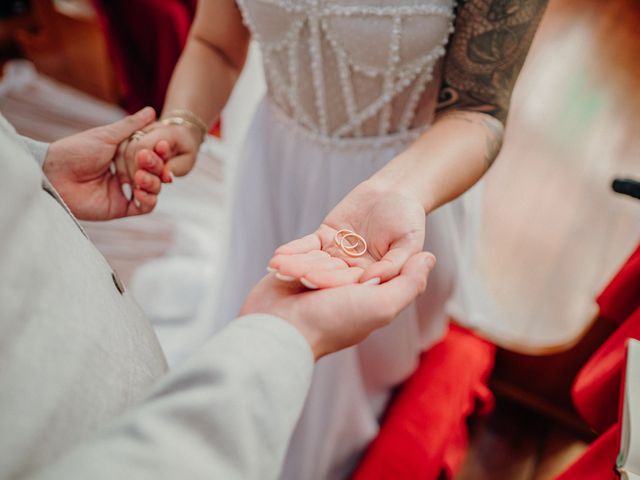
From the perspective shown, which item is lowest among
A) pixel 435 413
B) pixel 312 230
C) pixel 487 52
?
pixel 435 413

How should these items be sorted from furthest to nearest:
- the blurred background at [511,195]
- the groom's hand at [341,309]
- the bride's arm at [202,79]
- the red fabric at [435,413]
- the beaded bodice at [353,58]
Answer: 1. the blurred background at [511,195]
2. the red fabric at [435,413]
3. the bride's arm at [202,79]
4. the beaded bodice at [353,58]
5. the groom's hand at [341,309]

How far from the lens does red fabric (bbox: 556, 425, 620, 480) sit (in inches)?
18.5

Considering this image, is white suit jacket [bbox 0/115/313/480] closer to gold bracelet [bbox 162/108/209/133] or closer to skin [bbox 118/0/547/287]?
skin [bbox 118/0/547/287]

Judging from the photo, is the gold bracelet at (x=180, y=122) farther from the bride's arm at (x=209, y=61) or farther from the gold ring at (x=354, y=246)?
the gold ring at (x=354, y=246)

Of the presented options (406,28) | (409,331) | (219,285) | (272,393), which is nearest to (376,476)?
(409,331)

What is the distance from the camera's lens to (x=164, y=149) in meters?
0.72

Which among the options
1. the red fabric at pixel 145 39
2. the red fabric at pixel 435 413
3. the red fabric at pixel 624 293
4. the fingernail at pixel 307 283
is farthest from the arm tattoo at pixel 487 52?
the red fabric at pixel 145 39

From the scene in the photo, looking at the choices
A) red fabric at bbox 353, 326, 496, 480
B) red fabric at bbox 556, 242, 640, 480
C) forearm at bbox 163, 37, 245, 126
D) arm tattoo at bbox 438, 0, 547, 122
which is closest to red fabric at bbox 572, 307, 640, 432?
red fabric at bbox 556, 242, 640, 480

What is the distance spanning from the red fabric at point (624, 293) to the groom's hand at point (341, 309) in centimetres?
28

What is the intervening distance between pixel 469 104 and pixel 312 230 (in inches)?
14.7

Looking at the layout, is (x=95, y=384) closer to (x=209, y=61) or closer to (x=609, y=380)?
(x=609, y=380)

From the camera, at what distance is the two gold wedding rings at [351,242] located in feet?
1.81

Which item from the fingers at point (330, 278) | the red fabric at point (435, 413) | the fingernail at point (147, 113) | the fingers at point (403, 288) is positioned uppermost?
the fingernail at point (147, 113)

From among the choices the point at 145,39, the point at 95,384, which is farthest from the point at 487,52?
the point at 145,39
